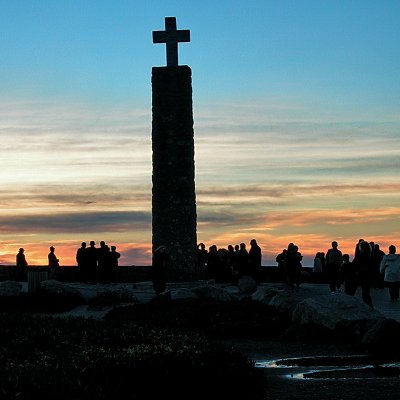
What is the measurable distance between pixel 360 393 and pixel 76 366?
3.26 metres

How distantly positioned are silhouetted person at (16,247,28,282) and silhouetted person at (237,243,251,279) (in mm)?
10038

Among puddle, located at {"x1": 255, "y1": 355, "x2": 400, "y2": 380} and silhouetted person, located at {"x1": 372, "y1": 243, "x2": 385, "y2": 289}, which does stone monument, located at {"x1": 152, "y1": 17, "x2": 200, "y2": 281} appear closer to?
silhouetted person, located at {"x1": 372, "y1": 243, "x2": 385, "y2": 289}

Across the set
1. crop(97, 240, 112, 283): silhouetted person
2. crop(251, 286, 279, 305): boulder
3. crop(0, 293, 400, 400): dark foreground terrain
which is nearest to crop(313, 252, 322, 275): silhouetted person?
crop(97, 240, 112, 283): silhouetted person

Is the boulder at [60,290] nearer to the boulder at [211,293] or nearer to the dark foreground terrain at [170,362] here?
the boulder at [211,293]

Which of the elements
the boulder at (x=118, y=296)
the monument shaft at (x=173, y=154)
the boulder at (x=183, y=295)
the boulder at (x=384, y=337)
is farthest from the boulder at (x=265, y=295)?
the boulder at (x=384, y=337)

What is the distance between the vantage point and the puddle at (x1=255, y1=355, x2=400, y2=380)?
12.6 metres

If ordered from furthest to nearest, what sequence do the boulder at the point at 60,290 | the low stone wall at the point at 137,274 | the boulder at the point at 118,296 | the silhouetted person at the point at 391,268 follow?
the low stone wall at the point at 137,274, the boulder at the point at 60,290, the boulder at the point at 118,296, the silhouetted person at the point at 391,268

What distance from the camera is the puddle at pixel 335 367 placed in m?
12.6

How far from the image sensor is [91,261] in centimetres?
3509

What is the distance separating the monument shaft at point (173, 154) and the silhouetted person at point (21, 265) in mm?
8792

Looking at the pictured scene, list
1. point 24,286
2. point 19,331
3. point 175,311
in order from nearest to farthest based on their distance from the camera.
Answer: point 19,331, point 175,311, point 24,286

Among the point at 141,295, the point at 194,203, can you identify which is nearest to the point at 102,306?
the point at 141,295

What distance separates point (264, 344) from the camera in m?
16.9

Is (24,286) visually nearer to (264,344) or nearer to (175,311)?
(175,311)
